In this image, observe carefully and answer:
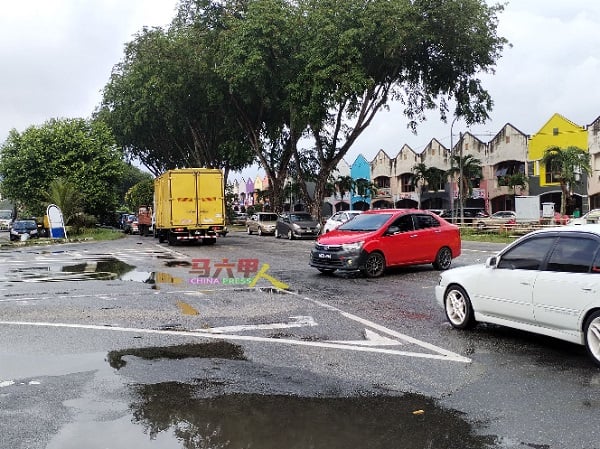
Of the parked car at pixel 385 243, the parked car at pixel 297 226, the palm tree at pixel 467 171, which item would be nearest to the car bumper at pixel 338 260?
the parked car at pixel 385 243

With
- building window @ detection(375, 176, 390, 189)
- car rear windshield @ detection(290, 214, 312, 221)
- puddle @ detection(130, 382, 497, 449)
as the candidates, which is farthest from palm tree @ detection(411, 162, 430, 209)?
puddle @ detection(130, 382, 497, 449)

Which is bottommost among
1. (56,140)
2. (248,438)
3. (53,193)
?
(248,438)

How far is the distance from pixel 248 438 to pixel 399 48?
29.7m

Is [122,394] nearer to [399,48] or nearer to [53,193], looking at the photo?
[399,48]

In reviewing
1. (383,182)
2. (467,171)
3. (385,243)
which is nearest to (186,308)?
(385,243)

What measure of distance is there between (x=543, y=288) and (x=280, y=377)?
3088 mm

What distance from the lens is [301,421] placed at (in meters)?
4.69

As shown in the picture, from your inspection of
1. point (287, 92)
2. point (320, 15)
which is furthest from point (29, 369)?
point (287, 92)

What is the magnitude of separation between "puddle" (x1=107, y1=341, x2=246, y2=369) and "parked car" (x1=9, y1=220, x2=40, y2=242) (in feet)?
117

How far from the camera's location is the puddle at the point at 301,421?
428 cm

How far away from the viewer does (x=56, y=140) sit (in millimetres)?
42938

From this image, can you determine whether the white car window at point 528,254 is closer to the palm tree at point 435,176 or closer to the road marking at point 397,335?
the road marking at point 397,335

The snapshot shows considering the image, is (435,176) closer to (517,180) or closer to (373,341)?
(517,180)

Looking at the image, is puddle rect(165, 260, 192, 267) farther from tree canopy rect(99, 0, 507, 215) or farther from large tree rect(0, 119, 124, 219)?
large tree rect(0, 119, 124, 219)
